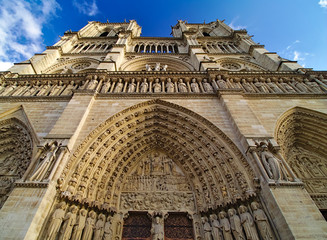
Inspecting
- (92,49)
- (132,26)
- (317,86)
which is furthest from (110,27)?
(317,86)

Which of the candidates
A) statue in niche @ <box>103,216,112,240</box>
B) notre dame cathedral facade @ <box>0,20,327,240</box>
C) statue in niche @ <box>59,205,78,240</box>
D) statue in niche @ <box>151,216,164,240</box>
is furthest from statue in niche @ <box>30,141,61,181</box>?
statue in niche @ <box>151,216,164,240</box>

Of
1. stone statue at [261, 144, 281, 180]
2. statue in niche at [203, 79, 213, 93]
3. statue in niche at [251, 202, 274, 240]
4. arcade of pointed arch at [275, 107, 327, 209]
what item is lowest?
statue in niche at [251, 202, 274, 240]

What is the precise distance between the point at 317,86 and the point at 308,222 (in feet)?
22.9

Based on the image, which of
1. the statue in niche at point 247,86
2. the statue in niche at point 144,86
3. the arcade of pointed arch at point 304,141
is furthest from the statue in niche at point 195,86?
the arcade of pointed arch at point 304,141

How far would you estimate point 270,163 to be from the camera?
4512mm

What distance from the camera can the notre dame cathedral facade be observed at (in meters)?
3.99

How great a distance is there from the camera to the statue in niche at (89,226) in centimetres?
420

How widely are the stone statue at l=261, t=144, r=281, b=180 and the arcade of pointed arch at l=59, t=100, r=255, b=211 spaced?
16.6 inches

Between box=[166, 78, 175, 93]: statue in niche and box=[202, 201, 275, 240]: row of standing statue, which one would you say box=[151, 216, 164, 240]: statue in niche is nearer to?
box=[202, 201, 275, 240]: row of standing statue

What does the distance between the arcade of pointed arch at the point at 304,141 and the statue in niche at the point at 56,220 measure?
656 cm

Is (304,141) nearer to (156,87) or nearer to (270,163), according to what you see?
(270,163)

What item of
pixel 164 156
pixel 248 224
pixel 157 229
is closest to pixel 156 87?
pixel 164 156

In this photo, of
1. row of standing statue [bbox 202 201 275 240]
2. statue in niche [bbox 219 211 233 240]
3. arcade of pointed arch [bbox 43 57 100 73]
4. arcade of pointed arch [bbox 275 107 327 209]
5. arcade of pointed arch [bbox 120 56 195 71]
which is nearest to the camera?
row of standing statue [bbox 202 201 275 240]

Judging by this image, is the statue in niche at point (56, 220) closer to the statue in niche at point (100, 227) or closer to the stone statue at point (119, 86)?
the statue in niche at point (100, 227)
